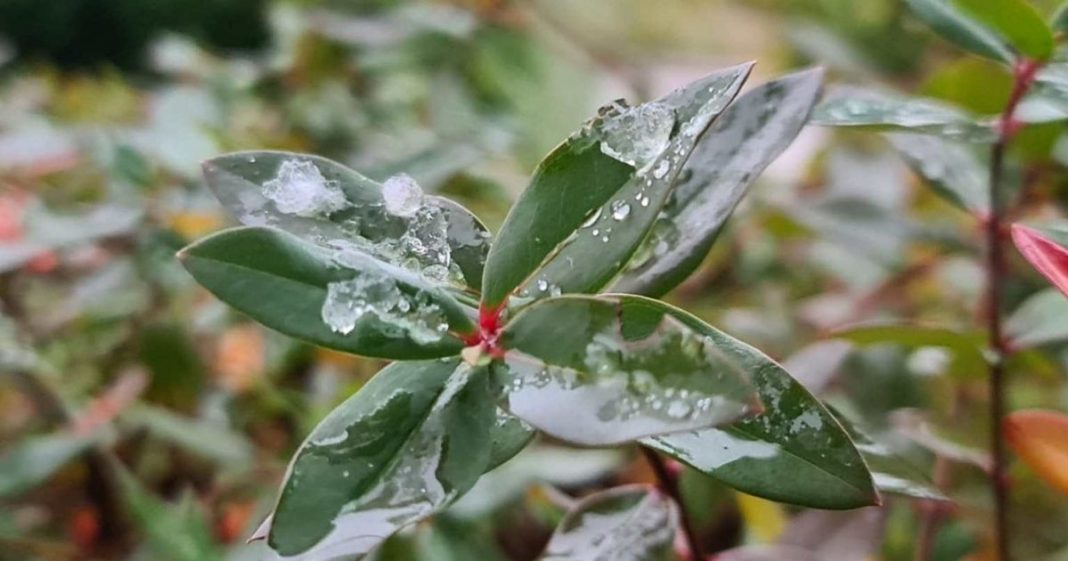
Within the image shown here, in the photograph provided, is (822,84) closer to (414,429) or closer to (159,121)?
(414,429)

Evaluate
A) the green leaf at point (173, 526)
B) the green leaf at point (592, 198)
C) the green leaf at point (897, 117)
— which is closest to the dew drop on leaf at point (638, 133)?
the green leaf at point (592, 198)

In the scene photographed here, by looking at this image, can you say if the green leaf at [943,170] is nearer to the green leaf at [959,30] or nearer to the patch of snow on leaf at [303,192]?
the green leaf at [959,30]

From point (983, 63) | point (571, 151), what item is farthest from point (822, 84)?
point (983, 63)

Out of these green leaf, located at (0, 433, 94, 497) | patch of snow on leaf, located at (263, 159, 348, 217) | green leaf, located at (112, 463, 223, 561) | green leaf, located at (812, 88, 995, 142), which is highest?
green leaf, located at (812, 88, 995, 142)

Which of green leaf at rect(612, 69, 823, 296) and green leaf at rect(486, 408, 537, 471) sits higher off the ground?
green leaf at rect(612, 69, 823, 296)

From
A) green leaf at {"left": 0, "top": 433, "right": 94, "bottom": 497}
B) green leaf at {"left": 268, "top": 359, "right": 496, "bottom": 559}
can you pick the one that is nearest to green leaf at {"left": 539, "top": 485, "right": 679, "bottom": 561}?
green leaf at {"left": 268, "top": 359, "right": 496, "bottom": 559}

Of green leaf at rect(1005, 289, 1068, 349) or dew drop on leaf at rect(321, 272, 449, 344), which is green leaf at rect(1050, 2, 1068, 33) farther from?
dew drop on leaf at rect(321, 272, 449, 344)

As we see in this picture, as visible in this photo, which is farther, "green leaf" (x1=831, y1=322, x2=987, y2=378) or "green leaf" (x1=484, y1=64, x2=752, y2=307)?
"green leaf" (x1=831, y1=322, x2=987, y2=378)
